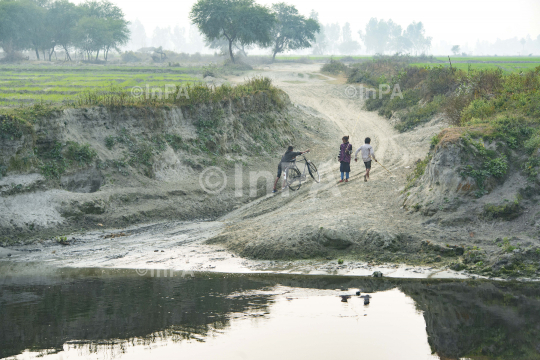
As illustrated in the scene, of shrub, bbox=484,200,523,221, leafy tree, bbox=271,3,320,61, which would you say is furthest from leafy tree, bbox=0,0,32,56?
shrub, bbox=484,200,523,221

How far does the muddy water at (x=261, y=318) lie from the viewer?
765cm

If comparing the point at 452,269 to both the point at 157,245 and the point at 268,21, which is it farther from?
the point at 268,21

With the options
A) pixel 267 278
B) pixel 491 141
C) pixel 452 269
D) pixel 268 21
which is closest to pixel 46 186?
pixel 267 278

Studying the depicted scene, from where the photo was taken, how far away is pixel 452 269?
36.9 feet

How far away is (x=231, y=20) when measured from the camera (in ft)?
221

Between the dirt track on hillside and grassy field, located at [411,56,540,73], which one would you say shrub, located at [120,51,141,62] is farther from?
the dirt track on hillside

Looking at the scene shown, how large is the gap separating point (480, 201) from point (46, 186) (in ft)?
44.9

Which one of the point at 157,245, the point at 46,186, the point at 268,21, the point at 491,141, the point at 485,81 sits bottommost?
the point at 157,245

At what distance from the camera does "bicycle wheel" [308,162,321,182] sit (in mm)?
18697

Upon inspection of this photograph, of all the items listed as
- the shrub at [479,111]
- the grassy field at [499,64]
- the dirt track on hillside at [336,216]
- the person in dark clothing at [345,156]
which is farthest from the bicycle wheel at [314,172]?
the grassy field at [499,64]

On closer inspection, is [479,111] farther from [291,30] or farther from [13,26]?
[291,30]

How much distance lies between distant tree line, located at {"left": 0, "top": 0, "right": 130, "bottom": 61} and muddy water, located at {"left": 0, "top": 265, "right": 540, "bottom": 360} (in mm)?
76424

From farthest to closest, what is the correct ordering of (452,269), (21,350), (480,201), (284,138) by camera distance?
1. (284,138)
2. (480,201)
3. (452,269)
4. (21,350)

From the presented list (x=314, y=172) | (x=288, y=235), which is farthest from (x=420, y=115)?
(x=288, y=235)
